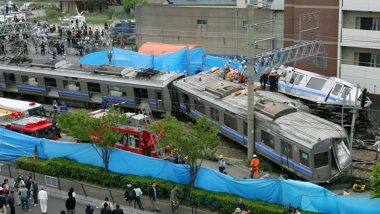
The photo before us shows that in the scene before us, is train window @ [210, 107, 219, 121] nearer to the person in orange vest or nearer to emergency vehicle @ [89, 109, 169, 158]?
emergency vehicle @ [89, 109, 169, 158]

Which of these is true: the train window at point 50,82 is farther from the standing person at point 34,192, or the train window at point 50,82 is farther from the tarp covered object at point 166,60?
the standing person at point 34,192

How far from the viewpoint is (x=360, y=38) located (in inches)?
1463

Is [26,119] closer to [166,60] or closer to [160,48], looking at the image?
[166,60]

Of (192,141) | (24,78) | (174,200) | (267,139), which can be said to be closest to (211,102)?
(267,139)

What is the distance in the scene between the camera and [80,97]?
1544 inches

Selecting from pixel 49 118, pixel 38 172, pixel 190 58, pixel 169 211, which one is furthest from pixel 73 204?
pixel 190 58

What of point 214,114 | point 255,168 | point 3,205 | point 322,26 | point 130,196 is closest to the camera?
point 3,205

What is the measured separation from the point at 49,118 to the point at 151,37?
20815 millimetres

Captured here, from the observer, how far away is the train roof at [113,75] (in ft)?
119

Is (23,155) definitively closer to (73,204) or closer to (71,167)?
(71,167)

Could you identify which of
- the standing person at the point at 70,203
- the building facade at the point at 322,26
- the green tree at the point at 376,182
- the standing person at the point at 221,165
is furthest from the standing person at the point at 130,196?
the building facade at the point at 322,26

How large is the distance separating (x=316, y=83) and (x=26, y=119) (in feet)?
52.7

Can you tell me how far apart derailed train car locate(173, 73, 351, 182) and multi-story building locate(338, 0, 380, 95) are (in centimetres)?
909

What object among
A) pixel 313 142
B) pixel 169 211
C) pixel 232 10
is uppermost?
Result: pixel 232 10
